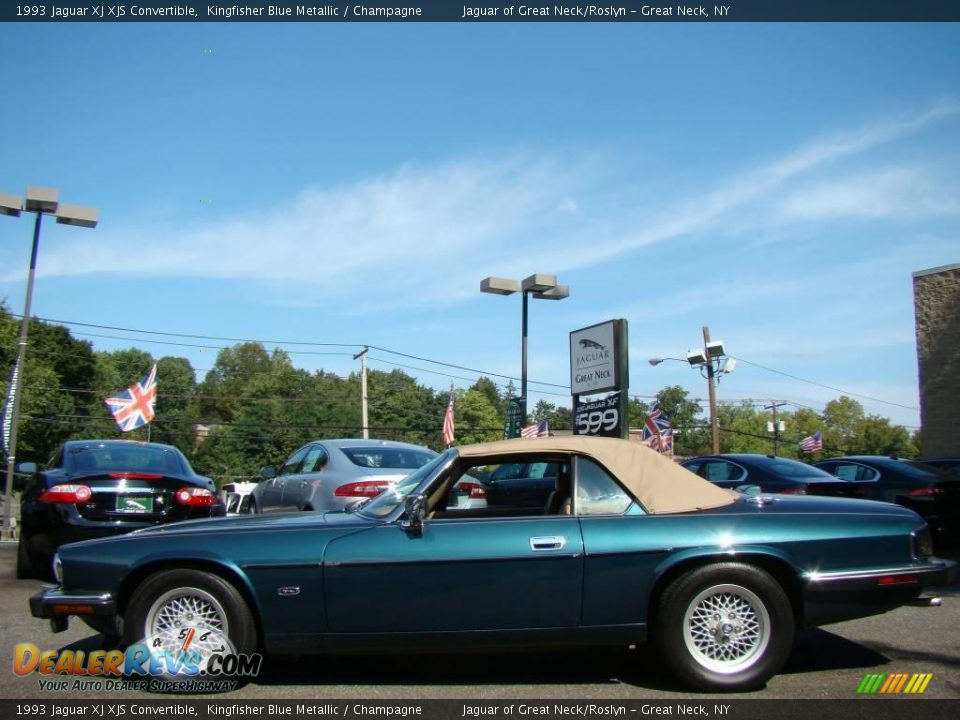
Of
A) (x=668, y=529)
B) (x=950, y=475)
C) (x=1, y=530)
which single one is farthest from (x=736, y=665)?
(x=1, y=530)

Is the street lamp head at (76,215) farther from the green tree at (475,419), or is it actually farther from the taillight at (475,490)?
the green tree at (475,419)

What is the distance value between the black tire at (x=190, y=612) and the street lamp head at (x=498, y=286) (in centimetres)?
1377

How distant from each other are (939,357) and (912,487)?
49.5 feet

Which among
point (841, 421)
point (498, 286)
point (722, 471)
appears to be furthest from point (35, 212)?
point (841, 421)

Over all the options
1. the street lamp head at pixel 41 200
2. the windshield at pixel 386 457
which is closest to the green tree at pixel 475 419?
the street lamp head at pixel 41 200

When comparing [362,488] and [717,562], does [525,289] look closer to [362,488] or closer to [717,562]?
[362,488]

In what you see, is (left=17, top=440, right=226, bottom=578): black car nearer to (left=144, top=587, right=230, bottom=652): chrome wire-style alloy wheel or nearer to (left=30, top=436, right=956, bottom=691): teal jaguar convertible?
(left=30, top=436, right=956, bottom=691): teal jaguar convertible

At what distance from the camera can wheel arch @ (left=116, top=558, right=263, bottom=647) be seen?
170 inches

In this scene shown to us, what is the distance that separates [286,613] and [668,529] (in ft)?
6.76

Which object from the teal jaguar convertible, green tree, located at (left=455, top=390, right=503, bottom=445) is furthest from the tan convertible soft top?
green tree, located at (left=455, top=390, right=503, bottom=445)

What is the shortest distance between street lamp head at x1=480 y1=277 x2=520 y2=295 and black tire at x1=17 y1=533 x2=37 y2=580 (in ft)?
Result: 38.3

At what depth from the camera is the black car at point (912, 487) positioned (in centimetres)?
1040

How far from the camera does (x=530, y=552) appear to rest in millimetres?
4223

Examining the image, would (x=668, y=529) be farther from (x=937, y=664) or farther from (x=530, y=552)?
(x=937, y=664)
